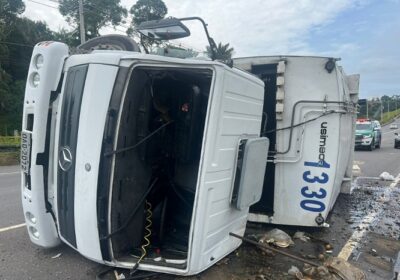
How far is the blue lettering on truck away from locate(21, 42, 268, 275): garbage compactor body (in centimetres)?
86

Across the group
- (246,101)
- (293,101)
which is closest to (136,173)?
(246,101)

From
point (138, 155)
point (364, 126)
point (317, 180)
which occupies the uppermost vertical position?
point (364, 126)

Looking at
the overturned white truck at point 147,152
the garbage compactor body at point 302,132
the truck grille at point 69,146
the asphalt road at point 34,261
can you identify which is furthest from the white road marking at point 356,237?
the truck grille at point 69,146

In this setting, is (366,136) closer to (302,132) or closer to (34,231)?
(302,132)

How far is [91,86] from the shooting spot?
111 inches

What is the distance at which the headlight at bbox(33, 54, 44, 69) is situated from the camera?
3234 mm

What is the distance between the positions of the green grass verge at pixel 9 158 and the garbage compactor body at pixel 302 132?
12.0m

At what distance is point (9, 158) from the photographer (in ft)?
45.1

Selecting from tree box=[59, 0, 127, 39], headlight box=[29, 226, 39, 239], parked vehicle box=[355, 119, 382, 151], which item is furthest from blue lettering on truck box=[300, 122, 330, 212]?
tree box=[59, 0, 127, 39]

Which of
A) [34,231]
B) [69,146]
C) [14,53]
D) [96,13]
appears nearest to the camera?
[69,146]

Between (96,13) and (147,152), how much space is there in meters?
27.8

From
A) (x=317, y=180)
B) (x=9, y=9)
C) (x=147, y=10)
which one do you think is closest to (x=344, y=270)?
(x=317, y=180)

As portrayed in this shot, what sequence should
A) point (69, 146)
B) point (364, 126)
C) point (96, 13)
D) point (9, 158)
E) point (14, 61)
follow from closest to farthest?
point (69, 146) < point (9, 158) < point (364, 126) < point (96, 13) < point (14, 61)

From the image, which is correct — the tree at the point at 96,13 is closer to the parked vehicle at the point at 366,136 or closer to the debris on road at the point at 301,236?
the parked vehicle at the point at 366,136
